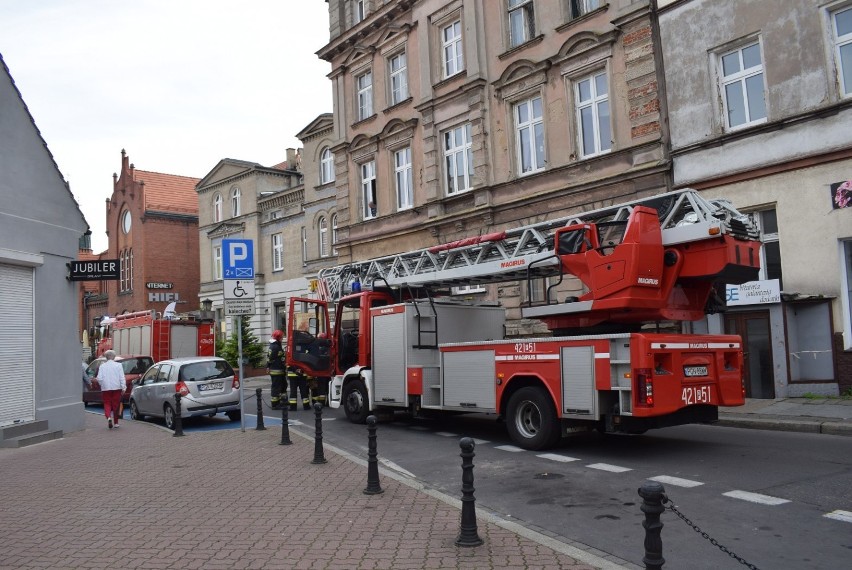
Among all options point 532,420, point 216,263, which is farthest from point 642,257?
point 216,263

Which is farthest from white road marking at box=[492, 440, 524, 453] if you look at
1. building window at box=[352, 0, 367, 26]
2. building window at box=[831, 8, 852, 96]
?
building window at box=[352, 0, 367, 26]

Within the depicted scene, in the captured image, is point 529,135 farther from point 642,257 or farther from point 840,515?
point 840,515

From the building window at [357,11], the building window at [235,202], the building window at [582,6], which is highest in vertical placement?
the building window at [357,11]

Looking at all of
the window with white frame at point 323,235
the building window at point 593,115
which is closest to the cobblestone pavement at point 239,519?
the building window at point 593,115

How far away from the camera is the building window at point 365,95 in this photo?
26.7 metres

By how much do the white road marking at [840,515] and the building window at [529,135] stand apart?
1444 centimetres

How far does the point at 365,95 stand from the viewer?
27000mm

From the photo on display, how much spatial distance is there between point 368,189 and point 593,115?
34.5 ft

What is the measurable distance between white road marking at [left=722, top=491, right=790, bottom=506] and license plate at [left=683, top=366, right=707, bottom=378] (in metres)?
2.17

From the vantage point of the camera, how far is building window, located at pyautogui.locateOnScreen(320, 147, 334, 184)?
106 ft

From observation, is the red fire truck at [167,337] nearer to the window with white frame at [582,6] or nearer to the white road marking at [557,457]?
the window with white frame at [582,6]

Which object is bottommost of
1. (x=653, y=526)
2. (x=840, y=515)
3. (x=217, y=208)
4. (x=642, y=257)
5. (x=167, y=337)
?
(x=840, y=515)

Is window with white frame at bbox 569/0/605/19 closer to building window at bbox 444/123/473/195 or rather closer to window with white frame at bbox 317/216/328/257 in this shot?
building window at bbox 444/123/473/195

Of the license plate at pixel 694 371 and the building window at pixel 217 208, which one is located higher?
the building window at pixel 217 208
